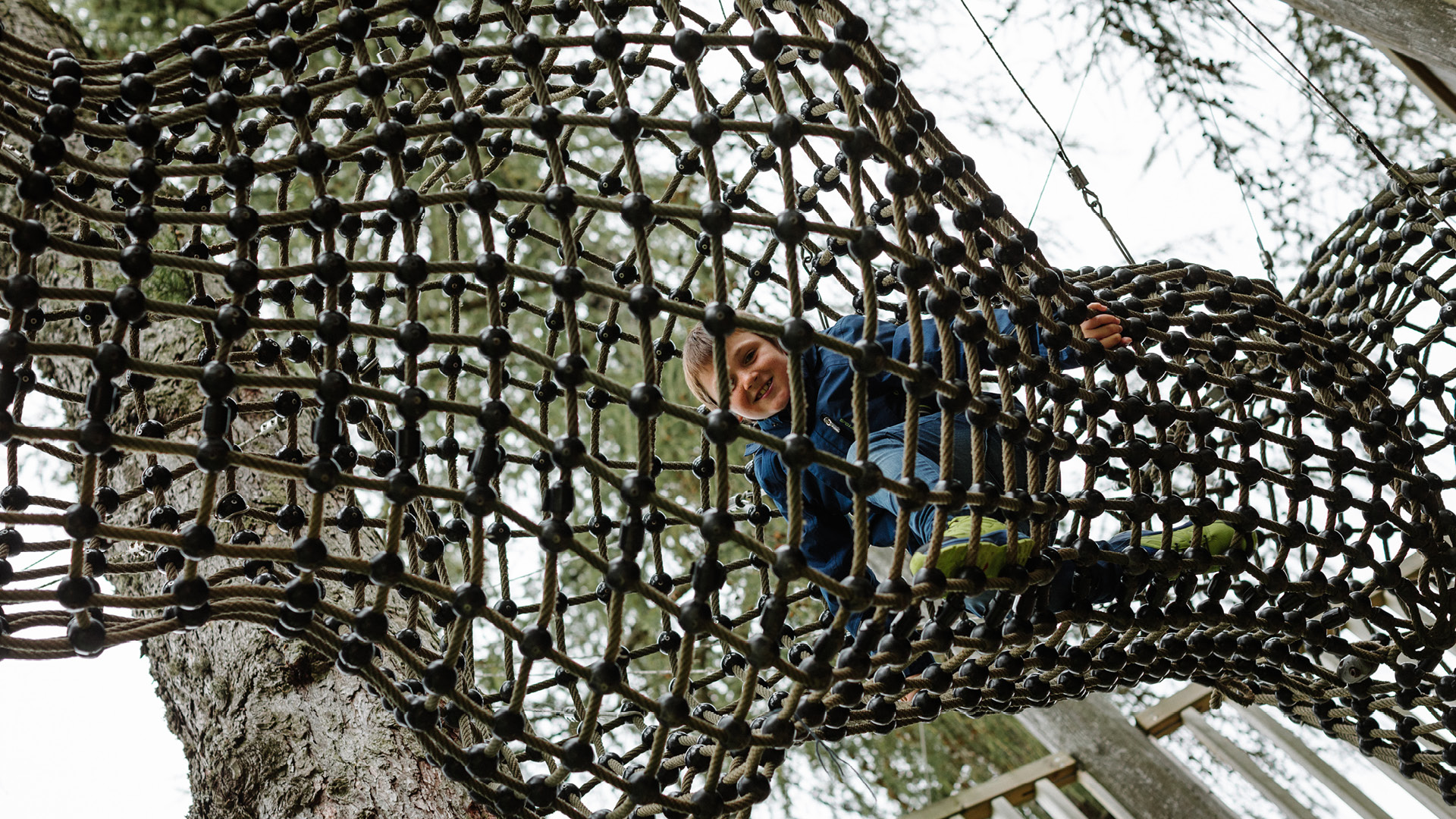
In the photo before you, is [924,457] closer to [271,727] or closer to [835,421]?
[835,421]

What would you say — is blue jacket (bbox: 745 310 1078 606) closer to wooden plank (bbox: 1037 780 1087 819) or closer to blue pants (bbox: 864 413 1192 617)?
blue pants (bbox: 864 413 1192 617)

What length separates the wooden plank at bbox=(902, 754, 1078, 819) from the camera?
153 cm

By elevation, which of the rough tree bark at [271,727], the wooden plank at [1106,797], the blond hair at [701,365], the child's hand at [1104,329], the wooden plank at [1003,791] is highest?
the blond hair at [701,365]

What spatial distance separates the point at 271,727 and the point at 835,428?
62cm

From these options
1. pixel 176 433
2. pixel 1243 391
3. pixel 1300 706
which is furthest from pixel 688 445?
pixel 1243 391

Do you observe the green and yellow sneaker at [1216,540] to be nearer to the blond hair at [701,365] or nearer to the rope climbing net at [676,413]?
the rope climbing net at [676,413]

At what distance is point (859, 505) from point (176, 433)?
0.99 m

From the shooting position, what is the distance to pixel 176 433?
135 centimetres

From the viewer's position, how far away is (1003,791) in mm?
Result: 1564

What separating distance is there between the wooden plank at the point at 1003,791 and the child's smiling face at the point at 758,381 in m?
0.65

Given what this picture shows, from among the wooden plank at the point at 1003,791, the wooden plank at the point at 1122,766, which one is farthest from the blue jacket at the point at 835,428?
the wooden plank at the point at 1122,766

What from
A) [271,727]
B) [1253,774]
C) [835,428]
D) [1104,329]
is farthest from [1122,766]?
[271,727]

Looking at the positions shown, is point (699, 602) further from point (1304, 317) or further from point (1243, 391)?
point (1304, 317)

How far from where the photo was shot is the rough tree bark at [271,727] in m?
0.97
